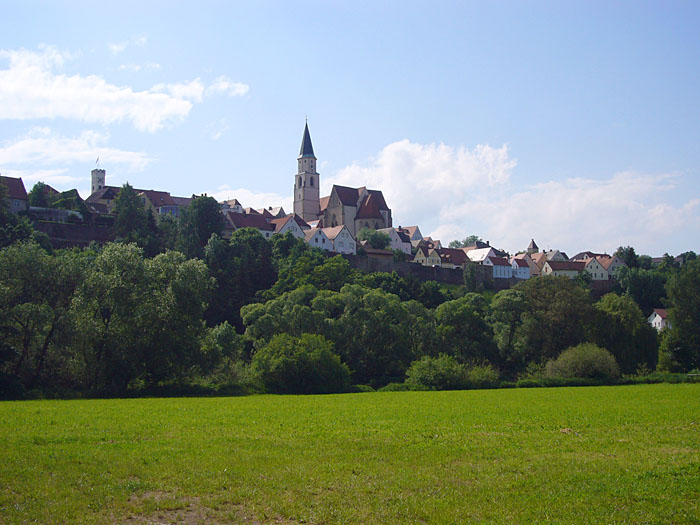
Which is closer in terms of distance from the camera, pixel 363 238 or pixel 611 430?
pixel 611 430

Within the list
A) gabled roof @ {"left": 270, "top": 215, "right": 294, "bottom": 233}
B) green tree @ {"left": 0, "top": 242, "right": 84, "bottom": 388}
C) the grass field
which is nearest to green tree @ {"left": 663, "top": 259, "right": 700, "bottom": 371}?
the grass field

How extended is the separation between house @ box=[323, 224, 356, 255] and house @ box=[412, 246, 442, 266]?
562 inches

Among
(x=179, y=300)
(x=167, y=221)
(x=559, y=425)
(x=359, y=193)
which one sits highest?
(x=359, y=193)

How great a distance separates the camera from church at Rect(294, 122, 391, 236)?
131500 mm

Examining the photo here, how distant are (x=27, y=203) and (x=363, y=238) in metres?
53.7

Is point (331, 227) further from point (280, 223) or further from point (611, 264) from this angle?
point (611, 264)

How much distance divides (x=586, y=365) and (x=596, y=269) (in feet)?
249

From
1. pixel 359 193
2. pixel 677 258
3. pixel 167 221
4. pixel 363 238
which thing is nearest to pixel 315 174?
pixel 359 193

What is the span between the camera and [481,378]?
5200cm

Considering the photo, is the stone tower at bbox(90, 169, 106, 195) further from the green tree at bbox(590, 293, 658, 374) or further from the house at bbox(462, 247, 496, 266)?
the green tree at bbox(590, 293, 658, 374)

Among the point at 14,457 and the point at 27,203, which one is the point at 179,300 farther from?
the point at 27,203

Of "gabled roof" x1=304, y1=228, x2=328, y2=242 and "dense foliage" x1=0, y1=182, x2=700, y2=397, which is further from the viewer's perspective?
"gabled roof" x1=304, y1=228, x2=328, y2=242

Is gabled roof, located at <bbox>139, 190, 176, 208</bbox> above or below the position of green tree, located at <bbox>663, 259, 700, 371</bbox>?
above

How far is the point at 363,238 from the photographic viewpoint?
387 feet
